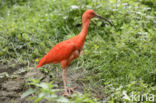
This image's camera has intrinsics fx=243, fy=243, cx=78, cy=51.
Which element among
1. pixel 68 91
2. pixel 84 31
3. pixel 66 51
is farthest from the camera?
pixel 68 91

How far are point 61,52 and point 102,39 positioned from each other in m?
1.56

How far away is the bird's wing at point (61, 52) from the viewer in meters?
3.73

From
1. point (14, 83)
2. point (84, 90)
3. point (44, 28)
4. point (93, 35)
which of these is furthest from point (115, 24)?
point (14, 83)

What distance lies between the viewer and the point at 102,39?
16.8 feet

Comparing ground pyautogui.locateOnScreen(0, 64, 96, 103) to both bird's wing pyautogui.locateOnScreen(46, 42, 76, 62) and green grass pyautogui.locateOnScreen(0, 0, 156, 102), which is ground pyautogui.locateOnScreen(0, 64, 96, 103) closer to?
green grass pyautogui.locateOnScreen(0, 0, 156, 102)

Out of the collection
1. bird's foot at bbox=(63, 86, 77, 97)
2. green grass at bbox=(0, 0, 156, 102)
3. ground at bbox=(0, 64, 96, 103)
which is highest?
green grass at bbox=(0, 0, 156, 102)

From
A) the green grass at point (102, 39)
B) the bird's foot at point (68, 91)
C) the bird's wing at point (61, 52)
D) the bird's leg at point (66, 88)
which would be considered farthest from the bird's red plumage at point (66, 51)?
the green grass at point (102, 39)

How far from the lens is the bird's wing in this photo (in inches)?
147

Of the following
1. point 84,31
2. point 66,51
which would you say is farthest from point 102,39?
point 66,51

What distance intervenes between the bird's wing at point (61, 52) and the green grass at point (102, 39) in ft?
2.17

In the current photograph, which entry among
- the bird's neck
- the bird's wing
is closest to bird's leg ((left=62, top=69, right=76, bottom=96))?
the bird's wing

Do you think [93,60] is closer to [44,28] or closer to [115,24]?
[115,24]

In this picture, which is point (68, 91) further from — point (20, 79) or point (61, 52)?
point (20, 79)

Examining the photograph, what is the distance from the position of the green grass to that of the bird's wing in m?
0.66
